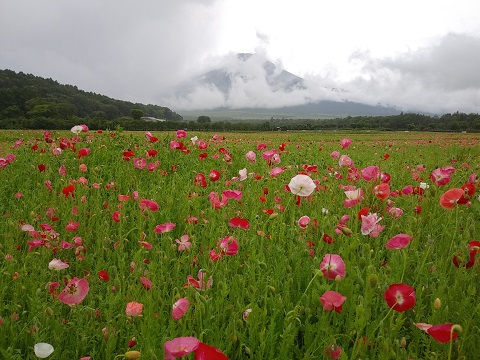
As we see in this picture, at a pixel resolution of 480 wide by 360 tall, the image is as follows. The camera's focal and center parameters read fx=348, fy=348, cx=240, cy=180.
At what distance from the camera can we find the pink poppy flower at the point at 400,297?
1217 mm

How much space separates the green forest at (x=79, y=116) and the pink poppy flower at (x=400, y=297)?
3886 cm

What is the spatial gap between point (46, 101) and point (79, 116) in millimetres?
6217

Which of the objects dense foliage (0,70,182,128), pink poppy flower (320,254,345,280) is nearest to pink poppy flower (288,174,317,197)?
pink poppy flower (320,254,345,280)

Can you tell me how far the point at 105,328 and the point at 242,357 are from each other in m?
0.58

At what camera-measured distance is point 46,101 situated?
58.1 m

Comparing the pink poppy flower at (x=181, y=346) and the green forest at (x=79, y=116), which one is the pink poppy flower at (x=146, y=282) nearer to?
the pink poppy flower at (x=181, y=346)

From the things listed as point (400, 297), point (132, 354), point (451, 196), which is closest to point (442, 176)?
point (451, 196)

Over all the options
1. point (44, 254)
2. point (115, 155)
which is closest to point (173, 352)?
point (44, 254)

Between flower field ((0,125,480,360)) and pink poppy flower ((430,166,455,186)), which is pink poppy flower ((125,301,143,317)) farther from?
pink poppy flower ((430,166,455,186))

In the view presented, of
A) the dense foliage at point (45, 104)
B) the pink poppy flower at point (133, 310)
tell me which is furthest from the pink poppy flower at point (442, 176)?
the dense foliage at point (45, 104)

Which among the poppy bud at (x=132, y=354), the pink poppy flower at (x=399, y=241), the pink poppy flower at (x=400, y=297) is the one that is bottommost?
the poppy bud at (x=132, y=354)

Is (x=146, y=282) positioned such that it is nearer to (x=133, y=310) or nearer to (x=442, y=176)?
(x=133, y=310)

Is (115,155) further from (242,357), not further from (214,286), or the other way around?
(242,357)

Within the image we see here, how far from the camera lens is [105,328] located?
1440 mm
